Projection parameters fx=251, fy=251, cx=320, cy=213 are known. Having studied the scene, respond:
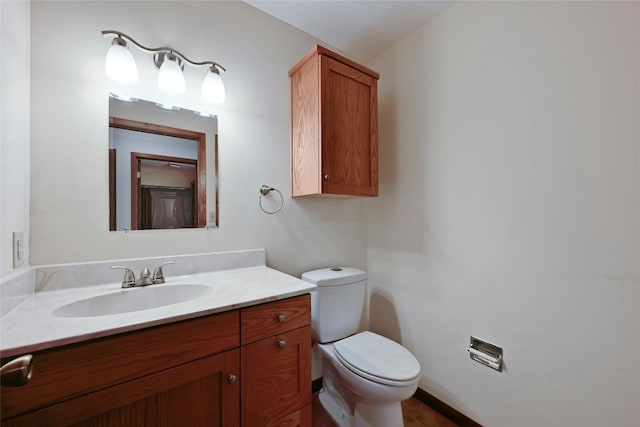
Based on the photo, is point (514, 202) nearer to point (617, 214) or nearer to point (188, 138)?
point (617, 214)

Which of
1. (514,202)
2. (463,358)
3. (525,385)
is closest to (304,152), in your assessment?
(514,202)

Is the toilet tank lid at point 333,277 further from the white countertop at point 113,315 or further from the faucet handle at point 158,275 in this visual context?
the faucet handle at point 158,275

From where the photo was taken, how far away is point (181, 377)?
0.75 meters

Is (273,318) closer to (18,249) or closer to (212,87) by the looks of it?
(18,249)

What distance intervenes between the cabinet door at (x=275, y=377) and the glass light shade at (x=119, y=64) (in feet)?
3.96

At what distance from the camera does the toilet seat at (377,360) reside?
44.8 inches

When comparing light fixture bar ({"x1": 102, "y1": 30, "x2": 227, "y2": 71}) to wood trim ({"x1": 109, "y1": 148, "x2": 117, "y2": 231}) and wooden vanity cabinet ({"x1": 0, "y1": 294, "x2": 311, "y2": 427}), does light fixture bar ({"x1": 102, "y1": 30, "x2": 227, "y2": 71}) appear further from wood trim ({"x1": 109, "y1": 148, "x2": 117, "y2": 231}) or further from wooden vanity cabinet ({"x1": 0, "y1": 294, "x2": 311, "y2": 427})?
wooden vanity cabinet ({"x1": 0, "y1": 294, "x2": 311, "y2": 427})

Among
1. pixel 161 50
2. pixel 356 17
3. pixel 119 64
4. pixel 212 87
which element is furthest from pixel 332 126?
pixel 119 64

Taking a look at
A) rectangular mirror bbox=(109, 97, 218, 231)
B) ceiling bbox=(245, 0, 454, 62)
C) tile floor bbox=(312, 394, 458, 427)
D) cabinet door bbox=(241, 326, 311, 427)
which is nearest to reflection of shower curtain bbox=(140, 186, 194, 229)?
rectangular mirror bbox=(109, 97, 218, 231)

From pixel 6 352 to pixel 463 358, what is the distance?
1.80m

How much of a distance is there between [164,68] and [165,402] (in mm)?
1327

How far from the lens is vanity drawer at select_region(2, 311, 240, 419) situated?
579mm

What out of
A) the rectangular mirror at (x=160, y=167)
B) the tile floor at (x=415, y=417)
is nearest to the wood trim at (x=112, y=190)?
the rectangular mirror at (x=160, y=167)

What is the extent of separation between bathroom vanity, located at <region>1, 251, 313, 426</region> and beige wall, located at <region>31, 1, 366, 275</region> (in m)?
0.29
